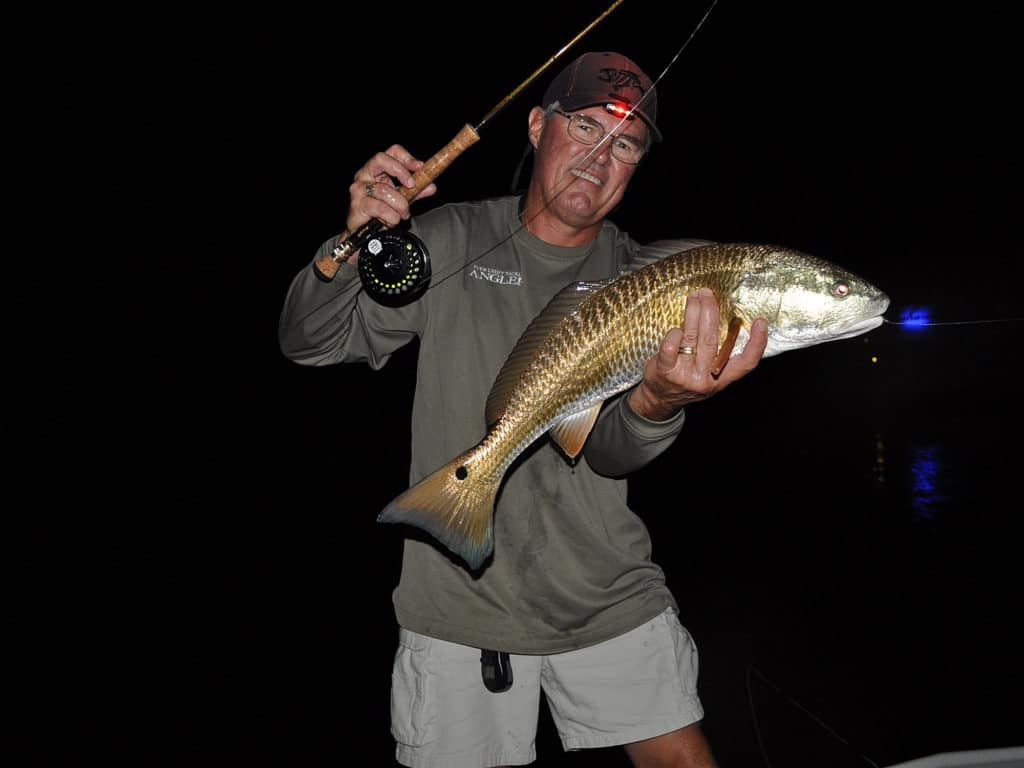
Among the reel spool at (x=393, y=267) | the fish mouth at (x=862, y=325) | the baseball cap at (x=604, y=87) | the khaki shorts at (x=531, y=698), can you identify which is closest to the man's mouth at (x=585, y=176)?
the baseball cap at (x=604, y=87)

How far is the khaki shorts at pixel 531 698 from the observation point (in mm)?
2408

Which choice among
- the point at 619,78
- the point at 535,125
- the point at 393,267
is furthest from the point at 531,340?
the point at 619,78

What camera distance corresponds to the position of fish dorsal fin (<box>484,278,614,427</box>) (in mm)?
2320

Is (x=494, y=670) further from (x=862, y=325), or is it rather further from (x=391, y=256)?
(x=862, y=325)

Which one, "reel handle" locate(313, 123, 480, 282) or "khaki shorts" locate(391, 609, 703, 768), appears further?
"khaki shorts" locate(391, 609, 703, 768)

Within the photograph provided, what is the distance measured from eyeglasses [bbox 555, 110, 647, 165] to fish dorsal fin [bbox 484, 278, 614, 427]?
0.75m

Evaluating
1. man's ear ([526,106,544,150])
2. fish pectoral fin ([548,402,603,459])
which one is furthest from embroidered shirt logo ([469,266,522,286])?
man's ear ([526,106,544,150])

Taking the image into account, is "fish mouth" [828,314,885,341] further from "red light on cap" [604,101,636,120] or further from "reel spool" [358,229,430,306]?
"reel spool" [358,229,430,306]

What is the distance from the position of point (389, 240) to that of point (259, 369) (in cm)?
3186

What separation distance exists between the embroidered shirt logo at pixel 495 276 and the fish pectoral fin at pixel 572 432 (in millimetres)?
625

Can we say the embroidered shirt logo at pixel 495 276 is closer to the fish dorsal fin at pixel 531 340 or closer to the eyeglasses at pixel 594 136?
the fish dorsal fin at pixel 531 340

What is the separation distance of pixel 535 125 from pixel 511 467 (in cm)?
165

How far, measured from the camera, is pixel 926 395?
91.5 feet

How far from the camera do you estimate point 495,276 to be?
263cm
